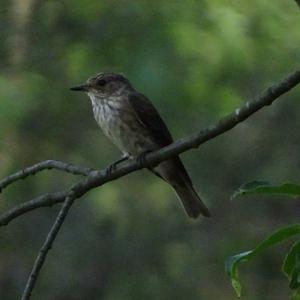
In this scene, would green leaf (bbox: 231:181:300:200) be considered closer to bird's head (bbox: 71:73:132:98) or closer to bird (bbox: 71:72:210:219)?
bird (bbox: 71:72:210:219)

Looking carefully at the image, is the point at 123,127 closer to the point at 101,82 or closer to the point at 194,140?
the point at 101,82

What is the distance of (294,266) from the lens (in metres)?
2.40

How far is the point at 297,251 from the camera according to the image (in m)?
2.40

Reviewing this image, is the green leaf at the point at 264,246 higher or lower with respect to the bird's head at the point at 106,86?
lower

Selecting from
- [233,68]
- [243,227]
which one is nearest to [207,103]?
[233,68]

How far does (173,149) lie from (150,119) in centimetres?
209

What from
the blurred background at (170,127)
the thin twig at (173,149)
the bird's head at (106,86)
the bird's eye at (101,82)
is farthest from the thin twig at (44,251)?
the blurred background at (170,127)

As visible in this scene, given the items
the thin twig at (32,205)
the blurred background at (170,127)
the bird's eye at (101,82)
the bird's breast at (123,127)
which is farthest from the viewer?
the blurred background at (170,127)

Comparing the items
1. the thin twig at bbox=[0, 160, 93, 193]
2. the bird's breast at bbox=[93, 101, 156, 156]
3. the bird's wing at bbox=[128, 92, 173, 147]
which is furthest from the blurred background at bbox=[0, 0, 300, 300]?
the thin twig at bbox=[0, 160, 93, 193]

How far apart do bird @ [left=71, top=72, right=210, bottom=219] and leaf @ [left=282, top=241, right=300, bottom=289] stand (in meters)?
2.46

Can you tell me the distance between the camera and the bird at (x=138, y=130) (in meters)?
5.03

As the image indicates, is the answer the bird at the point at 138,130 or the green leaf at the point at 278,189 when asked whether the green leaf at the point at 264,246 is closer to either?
the green leaf at the point at 278,189

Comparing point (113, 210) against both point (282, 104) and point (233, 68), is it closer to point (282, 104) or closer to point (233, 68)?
point (282, 104)

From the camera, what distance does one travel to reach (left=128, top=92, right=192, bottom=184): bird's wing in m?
5.07
